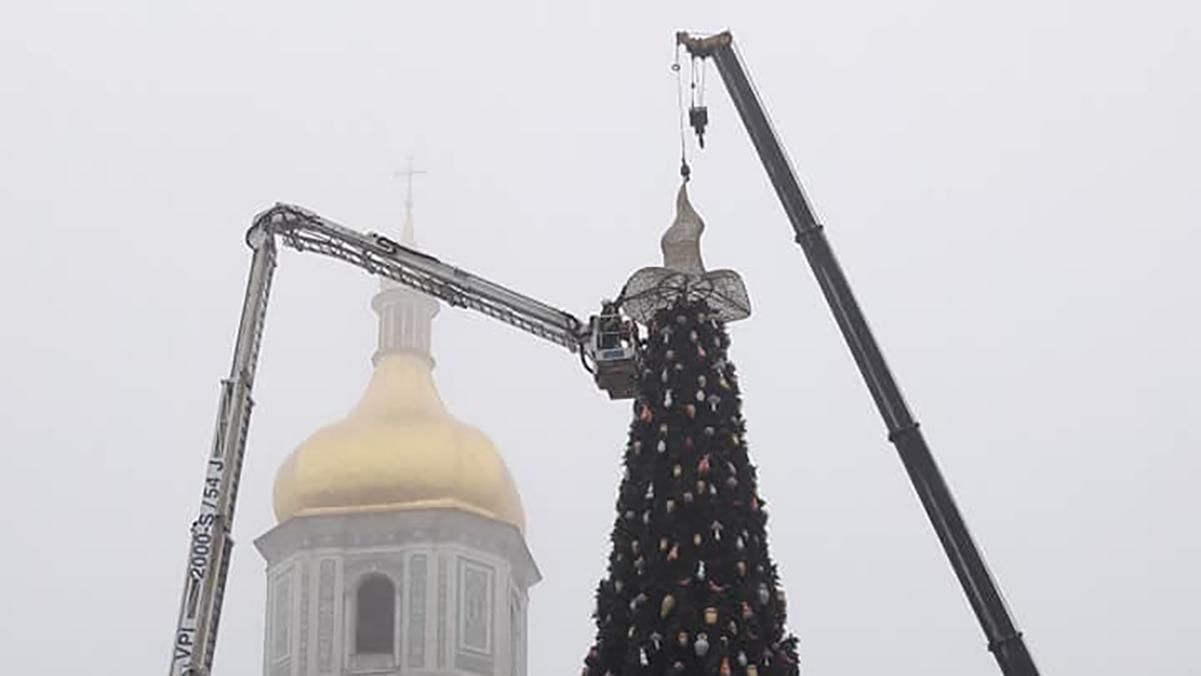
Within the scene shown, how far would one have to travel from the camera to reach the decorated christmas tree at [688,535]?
13.8 m

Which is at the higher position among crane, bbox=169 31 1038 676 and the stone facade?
the stone facade

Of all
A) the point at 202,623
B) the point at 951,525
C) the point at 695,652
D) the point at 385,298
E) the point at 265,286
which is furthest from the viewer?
the point at 385,298

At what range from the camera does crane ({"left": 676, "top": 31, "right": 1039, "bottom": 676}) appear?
23.4m

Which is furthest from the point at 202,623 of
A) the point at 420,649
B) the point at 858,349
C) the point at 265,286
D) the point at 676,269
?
the point at 420,649

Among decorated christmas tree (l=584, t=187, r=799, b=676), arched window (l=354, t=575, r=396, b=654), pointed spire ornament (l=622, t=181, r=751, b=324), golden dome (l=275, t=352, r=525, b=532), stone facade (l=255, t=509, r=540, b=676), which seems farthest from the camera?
golden dome (l=275, t=352, r=525, b=532)

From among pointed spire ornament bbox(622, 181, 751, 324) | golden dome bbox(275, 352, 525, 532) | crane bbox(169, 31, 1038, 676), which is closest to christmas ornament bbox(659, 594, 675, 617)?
pointed spire ornament bbox(622, 181, 751, 324)

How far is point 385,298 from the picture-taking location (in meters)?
42.2

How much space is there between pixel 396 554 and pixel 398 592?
0.76m

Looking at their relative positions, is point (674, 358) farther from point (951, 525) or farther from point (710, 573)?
point (951, 525)

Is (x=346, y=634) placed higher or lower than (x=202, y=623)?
higher

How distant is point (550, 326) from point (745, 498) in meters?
7.47

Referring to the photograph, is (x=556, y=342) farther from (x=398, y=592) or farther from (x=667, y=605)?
(x=398, y=592)

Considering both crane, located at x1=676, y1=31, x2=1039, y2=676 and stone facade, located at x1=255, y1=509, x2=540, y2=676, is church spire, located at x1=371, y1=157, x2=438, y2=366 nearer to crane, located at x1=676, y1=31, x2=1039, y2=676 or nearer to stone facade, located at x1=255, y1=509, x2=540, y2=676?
stone facade, located at x1=255, y1=509, x2=540, y2=676

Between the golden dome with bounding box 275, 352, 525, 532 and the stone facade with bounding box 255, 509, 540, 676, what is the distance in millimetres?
288
